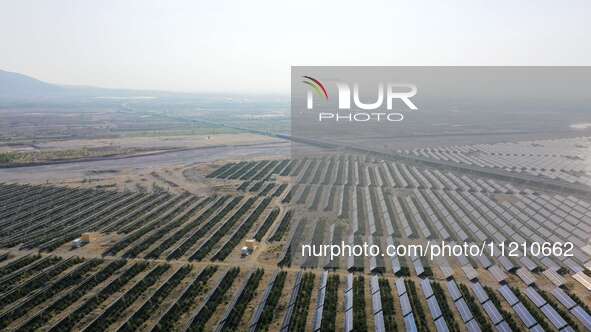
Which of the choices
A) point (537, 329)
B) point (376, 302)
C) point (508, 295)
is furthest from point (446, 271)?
point (537, 329)

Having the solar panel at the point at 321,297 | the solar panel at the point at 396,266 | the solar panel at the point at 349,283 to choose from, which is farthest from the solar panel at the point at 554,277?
the solar panel at the point at 321,297

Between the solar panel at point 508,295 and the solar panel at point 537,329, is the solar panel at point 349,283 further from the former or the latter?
the solar panel at point 537,329

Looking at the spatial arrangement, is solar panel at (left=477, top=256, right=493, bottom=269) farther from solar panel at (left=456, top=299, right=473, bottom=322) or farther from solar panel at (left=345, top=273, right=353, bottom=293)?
solar panel at (left=345, top=273, right=353, bottom=293)

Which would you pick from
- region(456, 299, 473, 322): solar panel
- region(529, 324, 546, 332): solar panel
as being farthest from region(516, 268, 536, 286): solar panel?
region(456, 299, 473, 322): solar panel

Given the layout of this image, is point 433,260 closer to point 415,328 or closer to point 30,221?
point 415,328

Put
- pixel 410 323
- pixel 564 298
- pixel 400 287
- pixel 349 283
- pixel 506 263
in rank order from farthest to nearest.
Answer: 1. pixel 506 263
2. pixel 349 283
3. pixel 400 287
4. pixel 564 298
5. pixel 410 323

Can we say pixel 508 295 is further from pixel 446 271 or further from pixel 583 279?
pixel 583 279
